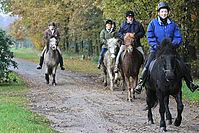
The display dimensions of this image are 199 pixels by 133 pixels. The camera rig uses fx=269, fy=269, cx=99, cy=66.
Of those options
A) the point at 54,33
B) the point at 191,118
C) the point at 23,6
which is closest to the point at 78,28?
the point at 23,6

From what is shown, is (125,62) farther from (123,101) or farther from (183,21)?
(183,21)

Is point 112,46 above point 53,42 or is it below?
below

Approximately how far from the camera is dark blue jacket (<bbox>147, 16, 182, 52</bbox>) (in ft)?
23.3

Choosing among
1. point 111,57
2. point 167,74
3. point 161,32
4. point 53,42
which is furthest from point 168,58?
point 53,42

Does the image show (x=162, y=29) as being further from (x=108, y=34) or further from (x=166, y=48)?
(x=108, y=34)

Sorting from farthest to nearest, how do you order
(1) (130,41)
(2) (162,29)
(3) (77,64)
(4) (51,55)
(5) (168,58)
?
(3) (77,64), (4) (51,55), (1) (130,41), (2) (162,29), (5) (168,58)

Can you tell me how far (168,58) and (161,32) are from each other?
1.13 metres

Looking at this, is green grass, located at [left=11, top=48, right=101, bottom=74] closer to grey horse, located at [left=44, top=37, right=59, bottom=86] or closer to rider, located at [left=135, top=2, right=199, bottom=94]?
grey horse, located at [left=44, top=37, right=59, bottom=86]

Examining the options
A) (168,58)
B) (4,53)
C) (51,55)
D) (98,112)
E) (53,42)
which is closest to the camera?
(168,58)

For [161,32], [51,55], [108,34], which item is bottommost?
[51,55]

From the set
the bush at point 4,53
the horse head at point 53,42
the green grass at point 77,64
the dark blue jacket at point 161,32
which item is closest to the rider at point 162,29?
the dark blue jacket at point 161,32

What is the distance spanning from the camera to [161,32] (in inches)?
282

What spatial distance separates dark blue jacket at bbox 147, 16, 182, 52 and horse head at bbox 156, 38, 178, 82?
594 mm

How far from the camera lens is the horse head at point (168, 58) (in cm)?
619
